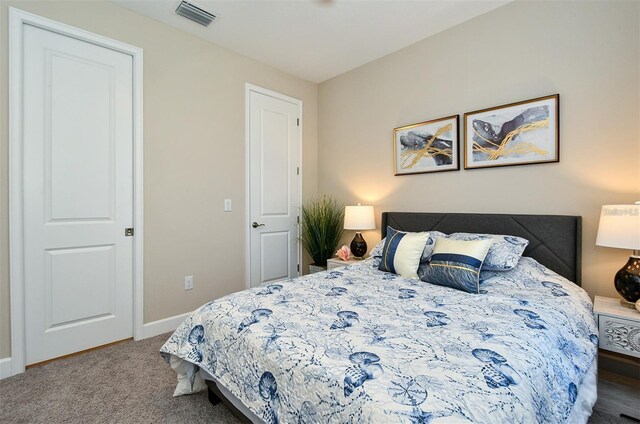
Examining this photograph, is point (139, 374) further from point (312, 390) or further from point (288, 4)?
point (288, 4)

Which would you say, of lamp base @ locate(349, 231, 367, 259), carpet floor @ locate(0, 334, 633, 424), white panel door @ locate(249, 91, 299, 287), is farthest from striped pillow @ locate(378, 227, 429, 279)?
white panel door @ locate(249, 91, 299, 287)

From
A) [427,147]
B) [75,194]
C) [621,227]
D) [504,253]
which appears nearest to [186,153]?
[75,194]

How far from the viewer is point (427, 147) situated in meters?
2.94

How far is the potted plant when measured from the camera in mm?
3619

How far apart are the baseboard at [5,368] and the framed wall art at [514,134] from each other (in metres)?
3.64

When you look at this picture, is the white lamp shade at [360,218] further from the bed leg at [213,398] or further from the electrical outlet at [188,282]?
the bed leg at [213,398]

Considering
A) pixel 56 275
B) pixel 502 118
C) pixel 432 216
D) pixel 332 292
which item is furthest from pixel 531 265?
pixel 56 275

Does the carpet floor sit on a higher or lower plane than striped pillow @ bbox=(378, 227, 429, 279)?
lower

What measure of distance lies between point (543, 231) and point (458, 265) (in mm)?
812

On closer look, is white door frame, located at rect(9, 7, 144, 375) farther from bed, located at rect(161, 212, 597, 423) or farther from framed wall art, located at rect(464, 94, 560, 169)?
framed wall art, located at rect(464, 94, 560, 169)

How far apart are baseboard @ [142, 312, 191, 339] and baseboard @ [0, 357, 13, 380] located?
79 cm

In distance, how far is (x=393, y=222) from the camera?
3135 millimetres

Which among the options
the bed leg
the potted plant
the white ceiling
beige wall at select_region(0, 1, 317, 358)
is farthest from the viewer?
the potted plant

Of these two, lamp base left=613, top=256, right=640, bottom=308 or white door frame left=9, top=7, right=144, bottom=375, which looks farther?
white door frame left=9, top=7, right=144, bottom=375
